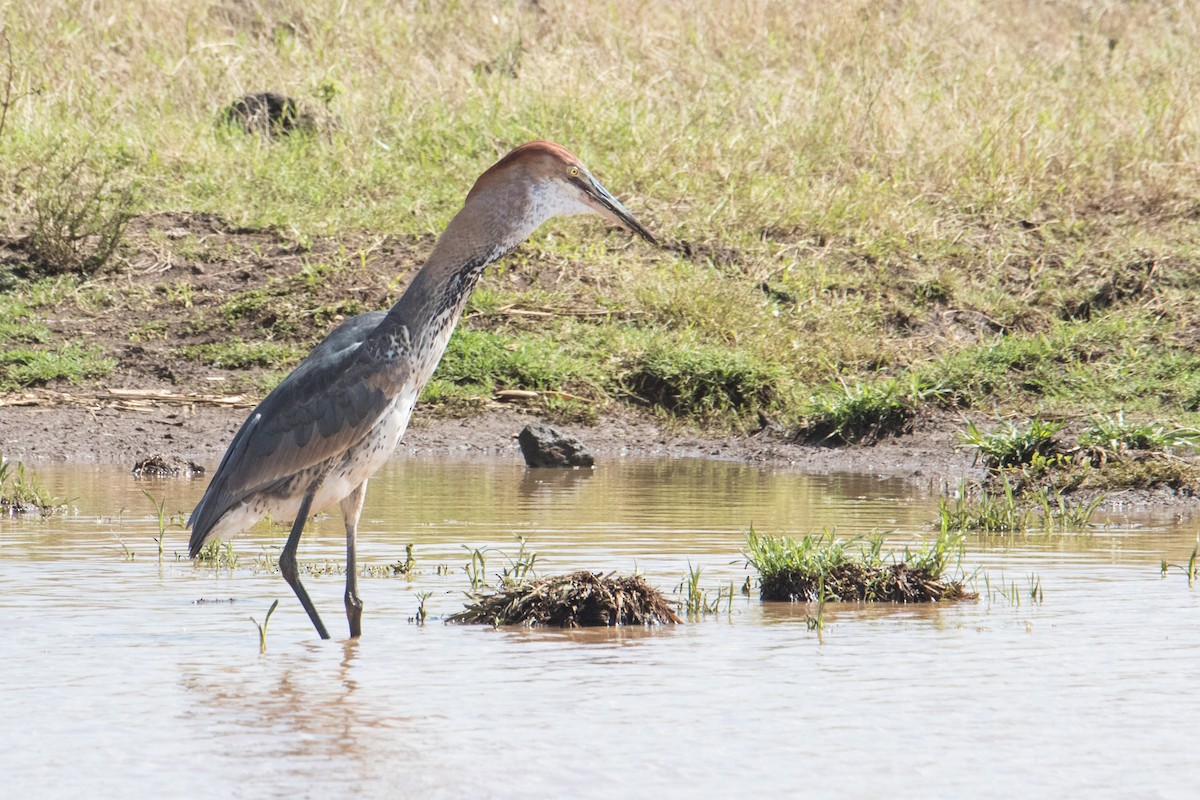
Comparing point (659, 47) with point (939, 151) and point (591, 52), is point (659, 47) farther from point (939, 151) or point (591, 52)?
point (939, 151)

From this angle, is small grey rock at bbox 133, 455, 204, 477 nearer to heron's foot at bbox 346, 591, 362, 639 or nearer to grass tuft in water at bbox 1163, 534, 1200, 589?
heron's foot at bbox 346, 591, 362, 639

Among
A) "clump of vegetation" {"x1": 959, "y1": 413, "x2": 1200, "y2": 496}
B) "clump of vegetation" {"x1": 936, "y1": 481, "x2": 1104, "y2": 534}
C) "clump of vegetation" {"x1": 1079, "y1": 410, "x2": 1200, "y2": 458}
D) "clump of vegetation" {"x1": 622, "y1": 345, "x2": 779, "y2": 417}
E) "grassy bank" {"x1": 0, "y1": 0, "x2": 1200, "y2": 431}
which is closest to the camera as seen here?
"clump of vegetation" {"x1": 936, "y1": 481, "x2": 1104, "y2": 534}

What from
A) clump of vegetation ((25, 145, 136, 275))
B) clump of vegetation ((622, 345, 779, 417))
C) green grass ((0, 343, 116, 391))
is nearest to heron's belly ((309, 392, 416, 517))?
clump of vegetation ((622, 345, 779, 417))

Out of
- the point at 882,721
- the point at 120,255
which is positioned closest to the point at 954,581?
the point at 882,721

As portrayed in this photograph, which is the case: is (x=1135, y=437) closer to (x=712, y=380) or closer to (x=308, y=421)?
(x=712, y=380)

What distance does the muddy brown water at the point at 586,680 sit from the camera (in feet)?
13.2

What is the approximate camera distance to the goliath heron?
5.73 m

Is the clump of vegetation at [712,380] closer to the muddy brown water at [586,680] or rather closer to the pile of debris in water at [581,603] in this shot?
the muddy brown water at [586,680]

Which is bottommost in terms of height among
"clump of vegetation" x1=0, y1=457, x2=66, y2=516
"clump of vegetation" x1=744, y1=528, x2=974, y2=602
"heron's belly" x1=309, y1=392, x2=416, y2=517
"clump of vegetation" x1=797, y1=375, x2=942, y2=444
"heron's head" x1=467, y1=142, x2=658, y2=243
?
"clump of vegetation" x1=744, y1=528, x2=974, y2=602

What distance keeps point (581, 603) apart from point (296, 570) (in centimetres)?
97

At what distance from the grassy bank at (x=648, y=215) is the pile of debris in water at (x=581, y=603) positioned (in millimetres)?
4694

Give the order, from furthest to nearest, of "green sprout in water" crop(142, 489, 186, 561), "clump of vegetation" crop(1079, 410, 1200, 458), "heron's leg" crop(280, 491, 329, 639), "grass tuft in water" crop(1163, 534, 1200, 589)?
1. "clump of vegetation" crop(1079, 410, 1200, 458)
2. "green sprout in water" crop(142, 489, 186, 561)
3. "grass tuft in water" crop(1163, 534, 1200, 589)
4. "heron's leg" crop(280, 491, 329, 639)

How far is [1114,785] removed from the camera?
12.8 ft

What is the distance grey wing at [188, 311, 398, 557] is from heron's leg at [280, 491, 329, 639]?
14 cm
